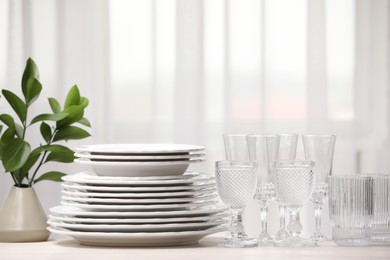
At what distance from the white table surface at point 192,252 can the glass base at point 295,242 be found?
0.8 inches

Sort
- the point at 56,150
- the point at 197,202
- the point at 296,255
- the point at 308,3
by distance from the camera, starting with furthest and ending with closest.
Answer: the point at 308,3
the point at 56,150
the point at 197,202
the point at 296,255

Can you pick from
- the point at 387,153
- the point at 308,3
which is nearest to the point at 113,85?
the point at 308,3

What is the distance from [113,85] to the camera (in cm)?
296

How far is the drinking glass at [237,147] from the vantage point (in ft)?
5.85

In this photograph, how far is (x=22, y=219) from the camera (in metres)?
1.95

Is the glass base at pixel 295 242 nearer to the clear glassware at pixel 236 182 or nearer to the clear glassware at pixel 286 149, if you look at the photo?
the clear glassware at pixel 286 149

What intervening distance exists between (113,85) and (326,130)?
71cm

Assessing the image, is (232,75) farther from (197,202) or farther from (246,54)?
(197,202)

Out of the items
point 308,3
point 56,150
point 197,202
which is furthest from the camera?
point 308,3

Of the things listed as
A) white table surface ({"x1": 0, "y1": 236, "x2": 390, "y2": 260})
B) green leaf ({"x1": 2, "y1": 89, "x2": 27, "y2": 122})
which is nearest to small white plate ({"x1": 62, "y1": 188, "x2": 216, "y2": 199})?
white table surface ({"x1": 0, "y1": 236, "x2": 390, "y2": 260})

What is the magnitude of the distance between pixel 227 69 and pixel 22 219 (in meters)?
1.15

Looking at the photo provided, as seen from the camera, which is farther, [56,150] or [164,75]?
[164,75]

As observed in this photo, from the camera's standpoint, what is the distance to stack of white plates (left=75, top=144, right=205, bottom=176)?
180cm

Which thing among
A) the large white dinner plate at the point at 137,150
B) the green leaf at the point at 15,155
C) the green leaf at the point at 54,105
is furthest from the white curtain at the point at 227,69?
the large white dinner plate at the point at 137,150
